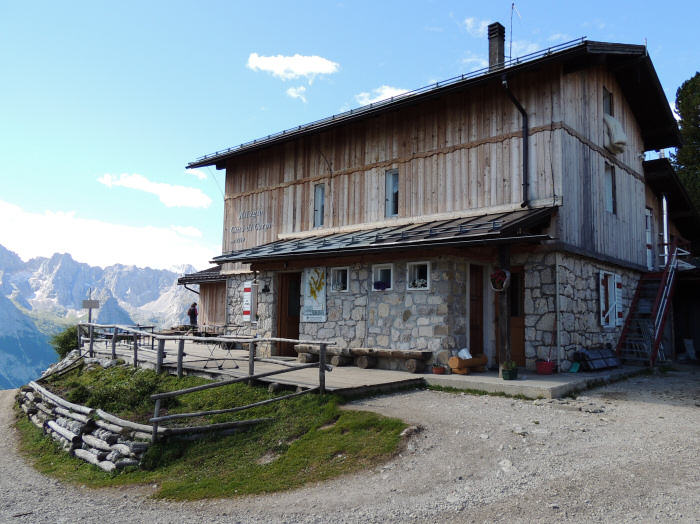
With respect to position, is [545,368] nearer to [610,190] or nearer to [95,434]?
[610,190]

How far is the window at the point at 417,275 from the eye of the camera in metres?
11.3

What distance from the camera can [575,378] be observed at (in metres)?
10.3

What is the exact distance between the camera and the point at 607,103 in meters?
14.4

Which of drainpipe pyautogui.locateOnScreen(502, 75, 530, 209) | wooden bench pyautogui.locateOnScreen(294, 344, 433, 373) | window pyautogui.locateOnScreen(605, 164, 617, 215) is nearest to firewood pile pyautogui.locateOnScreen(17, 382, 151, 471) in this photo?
wooden bench pyautogui.locateOnScreen(294, 344, 433, 373)

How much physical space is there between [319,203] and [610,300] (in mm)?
8462

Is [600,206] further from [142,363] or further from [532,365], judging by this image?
[142,363]

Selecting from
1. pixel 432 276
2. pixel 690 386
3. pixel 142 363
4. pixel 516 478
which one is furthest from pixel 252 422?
pixel 690 386

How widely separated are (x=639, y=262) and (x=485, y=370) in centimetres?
764

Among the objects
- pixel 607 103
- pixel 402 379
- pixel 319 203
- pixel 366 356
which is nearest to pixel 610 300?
pixel 607 103

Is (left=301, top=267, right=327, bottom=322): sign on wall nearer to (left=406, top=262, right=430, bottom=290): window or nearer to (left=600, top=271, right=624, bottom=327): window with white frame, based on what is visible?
(left=406, top=262, right=430, bottom=290): window

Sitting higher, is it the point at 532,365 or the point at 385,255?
the point at 385,255

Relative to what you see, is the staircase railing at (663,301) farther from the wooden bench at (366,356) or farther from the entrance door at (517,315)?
the wooden bench at (366,356)

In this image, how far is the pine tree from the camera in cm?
2414

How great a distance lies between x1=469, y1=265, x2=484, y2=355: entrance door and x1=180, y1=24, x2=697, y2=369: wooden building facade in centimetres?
4
